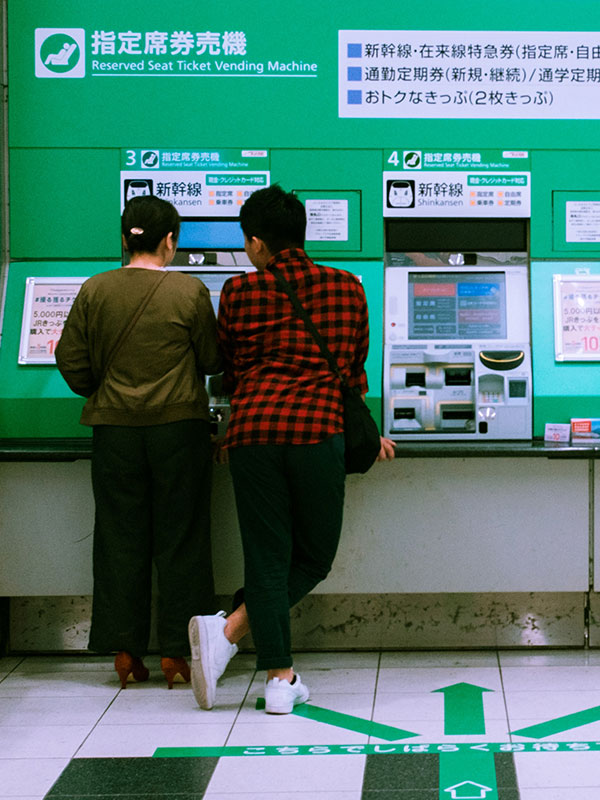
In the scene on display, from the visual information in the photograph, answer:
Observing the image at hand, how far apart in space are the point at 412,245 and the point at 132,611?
167 cm

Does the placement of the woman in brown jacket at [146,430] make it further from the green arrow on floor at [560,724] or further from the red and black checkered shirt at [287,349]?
the green arrow on floor at [560,724]

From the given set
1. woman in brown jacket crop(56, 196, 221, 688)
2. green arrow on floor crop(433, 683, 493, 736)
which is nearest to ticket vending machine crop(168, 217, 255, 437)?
woman in brown jacket crop(56, 196, 221, 688)

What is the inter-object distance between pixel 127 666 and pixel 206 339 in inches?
42.9

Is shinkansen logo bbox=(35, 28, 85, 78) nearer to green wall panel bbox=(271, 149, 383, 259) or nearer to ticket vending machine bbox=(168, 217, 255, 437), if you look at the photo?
ticket vending machine bbox=(168, 217, 255, 437)

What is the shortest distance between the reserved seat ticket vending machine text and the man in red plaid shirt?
24.5 inches

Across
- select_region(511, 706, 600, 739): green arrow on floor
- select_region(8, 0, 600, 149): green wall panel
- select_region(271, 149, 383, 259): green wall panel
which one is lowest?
select_region(511, 706, 600, 739): green arrow on floor

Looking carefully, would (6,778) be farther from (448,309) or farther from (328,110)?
(328,110)

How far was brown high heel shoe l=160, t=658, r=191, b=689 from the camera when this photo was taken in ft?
11.3

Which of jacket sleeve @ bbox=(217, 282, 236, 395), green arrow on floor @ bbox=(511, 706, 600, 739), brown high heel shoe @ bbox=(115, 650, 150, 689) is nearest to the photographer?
green arrow on floor @ bbox=(511, 706, 600, 739)

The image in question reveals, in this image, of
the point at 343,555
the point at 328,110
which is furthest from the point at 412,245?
the point at 343,555

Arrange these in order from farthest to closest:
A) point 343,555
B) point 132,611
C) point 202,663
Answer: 1. point 343,555
2. point 132,611
3. point 202,663

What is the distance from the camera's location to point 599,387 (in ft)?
12.5

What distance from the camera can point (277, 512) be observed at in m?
3.13

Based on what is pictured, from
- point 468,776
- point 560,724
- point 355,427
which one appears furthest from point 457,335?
point 468,776
